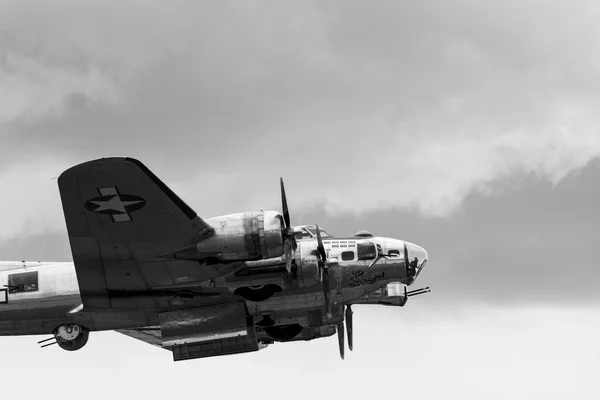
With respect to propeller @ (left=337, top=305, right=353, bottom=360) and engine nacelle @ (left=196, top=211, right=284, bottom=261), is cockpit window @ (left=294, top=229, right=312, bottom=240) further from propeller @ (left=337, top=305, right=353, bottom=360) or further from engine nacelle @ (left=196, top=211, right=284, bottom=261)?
propeller @ (left=337, top=305, right=353, bottom=360)

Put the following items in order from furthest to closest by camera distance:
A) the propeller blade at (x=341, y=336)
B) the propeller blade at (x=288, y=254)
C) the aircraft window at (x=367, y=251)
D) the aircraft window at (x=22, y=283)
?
the propeller blade at (x=341, y=336), the aircraft window at (x=22, y=283), the aircraft window at (x=367, y=251), the propeller blade at (x=288, y=254)

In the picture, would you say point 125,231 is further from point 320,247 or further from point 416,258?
point 416,258

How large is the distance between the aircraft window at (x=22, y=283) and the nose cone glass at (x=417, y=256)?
480 inches

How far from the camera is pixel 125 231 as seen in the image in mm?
30672

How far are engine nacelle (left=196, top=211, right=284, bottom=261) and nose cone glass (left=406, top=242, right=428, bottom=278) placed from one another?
5.11 m

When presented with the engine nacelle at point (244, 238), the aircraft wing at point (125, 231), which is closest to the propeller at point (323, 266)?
the engine nacelle at point (244, 238)

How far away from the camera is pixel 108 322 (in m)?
34.2

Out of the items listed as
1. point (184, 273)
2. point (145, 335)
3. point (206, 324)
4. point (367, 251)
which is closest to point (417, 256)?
point (367, 251)

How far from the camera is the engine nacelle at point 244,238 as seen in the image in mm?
30094

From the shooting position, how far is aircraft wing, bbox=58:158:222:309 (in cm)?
2914

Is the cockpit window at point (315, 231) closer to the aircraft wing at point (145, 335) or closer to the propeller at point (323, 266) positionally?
the propeller at point (323, 266)

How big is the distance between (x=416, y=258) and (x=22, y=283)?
12811 millimetres

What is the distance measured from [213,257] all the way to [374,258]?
559cm

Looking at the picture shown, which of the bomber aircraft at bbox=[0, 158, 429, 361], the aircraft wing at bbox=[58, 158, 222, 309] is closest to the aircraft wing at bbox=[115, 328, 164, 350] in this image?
the bomber aircraft at bbox=[0, 158, 429, 361]
